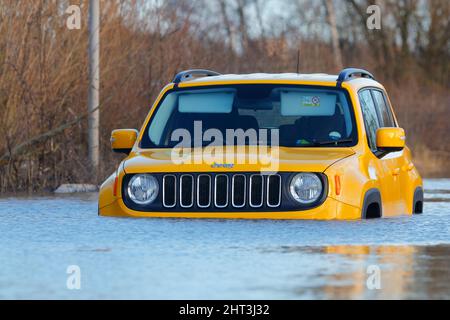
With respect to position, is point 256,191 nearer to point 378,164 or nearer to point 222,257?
point 378,164

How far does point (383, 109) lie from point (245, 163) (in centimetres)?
281

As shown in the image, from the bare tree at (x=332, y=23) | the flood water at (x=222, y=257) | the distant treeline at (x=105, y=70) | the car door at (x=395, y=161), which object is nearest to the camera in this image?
the flood water at (x=222, y=257)

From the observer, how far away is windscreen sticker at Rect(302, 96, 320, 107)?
43.0ft

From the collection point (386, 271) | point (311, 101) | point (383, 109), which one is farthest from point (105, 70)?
point (386, 271)

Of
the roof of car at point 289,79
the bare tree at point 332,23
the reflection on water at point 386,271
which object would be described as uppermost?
the bare tree at point 332,23

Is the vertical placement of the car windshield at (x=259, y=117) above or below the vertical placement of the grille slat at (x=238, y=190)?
above

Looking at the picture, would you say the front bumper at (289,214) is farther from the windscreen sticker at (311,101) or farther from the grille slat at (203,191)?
the windscreen sticker at (311,101)

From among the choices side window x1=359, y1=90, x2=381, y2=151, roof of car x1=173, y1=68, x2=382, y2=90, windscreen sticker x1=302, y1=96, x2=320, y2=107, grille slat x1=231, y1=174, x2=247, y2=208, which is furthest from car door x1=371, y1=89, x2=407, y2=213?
grille slat x1=231, y1=174, x2=247, y2=208

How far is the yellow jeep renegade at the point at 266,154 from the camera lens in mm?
11844

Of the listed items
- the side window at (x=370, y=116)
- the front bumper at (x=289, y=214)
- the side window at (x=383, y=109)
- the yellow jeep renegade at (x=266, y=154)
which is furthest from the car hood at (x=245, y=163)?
the side window at (x=383, y=109)

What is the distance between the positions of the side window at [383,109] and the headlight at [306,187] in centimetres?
229

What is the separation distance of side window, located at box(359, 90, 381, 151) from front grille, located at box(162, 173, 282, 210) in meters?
1.52

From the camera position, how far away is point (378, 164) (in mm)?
12828
